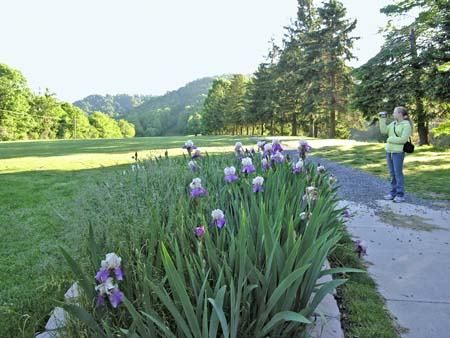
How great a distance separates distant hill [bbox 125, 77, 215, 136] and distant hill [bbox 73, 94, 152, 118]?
274 inches

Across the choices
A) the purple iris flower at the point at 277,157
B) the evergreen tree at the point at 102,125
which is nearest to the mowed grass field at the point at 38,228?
the purple iris flower at the point at 277,157

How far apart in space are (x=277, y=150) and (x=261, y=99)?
30.0 meters

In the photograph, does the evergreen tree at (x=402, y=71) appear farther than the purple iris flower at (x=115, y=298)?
Yes

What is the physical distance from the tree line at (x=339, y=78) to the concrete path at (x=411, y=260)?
7.87 metres

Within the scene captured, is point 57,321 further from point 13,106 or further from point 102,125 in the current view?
point 102,125

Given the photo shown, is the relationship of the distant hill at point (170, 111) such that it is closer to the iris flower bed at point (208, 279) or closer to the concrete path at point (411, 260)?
the concrete path at point (411, 260)

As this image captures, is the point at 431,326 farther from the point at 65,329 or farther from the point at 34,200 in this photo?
the point at 34,200

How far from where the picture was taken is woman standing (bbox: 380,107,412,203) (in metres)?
4.99

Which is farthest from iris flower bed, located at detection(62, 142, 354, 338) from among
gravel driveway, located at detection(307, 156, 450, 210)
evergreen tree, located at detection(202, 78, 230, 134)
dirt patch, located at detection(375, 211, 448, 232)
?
evergreen tree, located at detection(202, 78, 230, 134)

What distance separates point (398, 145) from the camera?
200 inches

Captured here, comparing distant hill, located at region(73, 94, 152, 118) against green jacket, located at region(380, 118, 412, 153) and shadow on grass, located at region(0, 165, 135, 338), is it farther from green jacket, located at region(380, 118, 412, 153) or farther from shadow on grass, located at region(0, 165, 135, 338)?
green jacket, located at region(380, 118, 412, 153)

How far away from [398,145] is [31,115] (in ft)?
166

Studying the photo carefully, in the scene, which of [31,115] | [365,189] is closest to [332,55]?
[365,189]

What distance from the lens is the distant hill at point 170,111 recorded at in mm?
85875
